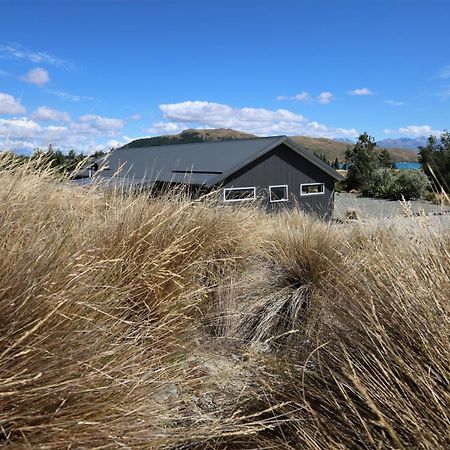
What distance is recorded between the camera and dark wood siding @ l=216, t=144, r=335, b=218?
76.0 ft

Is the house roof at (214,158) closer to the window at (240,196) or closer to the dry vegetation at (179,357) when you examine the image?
the window at (240,196)

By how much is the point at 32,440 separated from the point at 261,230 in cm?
413

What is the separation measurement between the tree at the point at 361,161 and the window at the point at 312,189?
1413 centimetres

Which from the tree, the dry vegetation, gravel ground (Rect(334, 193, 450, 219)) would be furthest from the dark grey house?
the dry vegetation

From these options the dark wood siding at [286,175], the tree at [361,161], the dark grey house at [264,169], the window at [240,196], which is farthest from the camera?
the tree at [361,161]

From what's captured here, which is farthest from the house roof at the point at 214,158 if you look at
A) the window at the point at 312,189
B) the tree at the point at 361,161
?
the tree at the point at 361,161

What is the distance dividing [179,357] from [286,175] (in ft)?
74.3

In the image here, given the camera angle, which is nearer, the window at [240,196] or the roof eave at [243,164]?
the window at [240,196]

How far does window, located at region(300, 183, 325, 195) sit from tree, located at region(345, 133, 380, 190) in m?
14.1

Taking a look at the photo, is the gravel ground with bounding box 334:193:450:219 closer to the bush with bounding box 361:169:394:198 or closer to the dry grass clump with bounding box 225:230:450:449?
the dry grass clump with bounding box 225:230:450:449

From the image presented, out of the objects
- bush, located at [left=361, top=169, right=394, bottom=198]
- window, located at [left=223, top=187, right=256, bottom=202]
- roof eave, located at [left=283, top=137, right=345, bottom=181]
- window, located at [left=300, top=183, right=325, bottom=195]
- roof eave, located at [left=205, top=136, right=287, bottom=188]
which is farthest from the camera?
bush, located at [left=361, top=169, right=394, bottom=198]

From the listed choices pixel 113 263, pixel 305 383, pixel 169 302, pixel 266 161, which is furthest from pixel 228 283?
pixel 266 161

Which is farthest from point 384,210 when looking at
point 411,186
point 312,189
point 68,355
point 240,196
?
point 411,186

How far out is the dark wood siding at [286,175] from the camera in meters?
23.2
